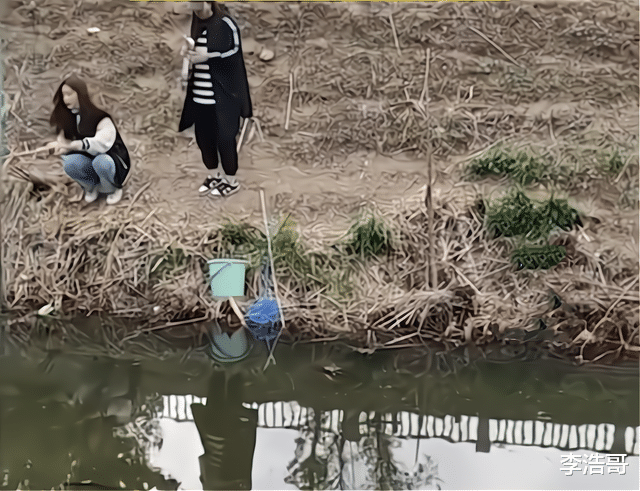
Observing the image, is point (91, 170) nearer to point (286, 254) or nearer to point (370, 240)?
point (286, 254)

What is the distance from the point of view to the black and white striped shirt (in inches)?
136

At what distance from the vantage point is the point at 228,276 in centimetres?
336

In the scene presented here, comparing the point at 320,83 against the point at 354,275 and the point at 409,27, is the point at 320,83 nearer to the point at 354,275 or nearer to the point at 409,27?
the point at 409,27

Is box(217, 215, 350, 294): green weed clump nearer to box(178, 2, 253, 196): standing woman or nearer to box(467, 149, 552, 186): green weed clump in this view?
box(178, 2, 253, 196): standing woman

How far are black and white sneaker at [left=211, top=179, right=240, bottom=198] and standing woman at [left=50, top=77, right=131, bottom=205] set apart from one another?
58 centimetres

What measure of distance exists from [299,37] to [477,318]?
2.42 metres

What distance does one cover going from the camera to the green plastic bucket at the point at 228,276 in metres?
3.35

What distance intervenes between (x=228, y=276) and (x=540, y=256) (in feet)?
6.06

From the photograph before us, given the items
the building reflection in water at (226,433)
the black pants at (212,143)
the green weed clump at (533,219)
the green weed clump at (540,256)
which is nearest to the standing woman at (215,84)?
the black pants at (212,143)

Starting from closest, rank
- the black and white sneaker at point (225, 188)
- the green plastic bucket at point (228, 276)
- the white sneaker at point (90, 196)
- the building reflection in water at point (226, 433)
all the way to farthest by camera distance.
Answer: the building reflection in water at point (226, 433), the green plastic bucket at point (228, 276), the white sneaker at point (90, 196), the black and white sneaker at point (225, 188)

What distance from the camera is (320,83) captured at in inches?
164

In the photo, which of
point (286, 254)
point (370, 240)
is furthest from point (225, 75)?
point (370, 240)

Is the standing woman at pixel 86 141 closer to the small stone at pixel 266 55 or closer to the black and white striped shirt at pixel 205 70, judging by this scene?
the black and white striped shirt at pixel 205 70

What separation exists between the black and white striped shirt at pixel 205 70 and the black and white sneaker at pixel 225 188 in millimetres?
563
